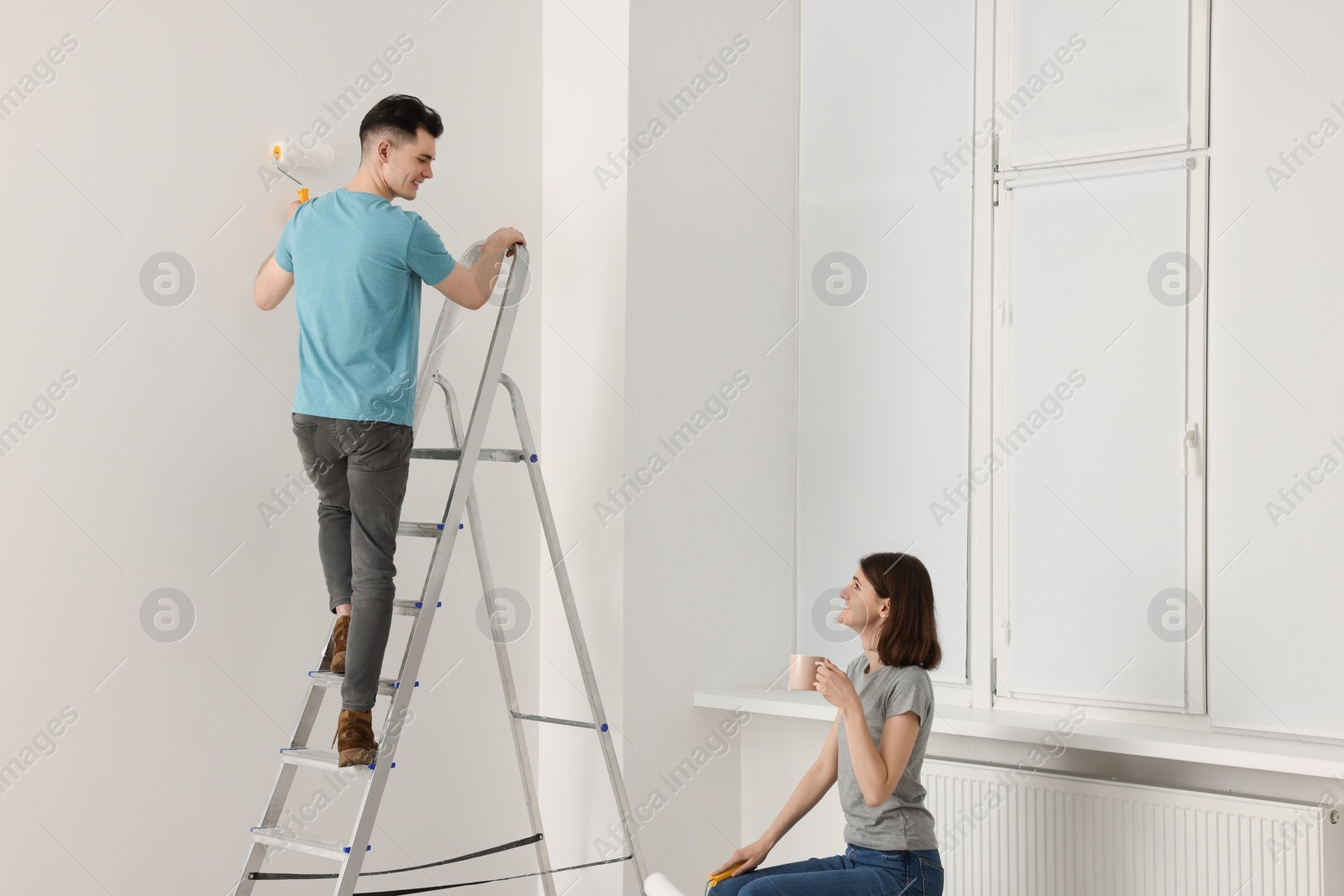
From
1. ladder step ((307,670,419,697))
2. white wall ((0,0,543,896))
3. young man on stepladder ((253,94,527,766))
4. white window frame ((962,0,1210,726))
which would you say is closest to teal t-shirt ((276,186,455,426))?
young man on stepladder ((253,94,527,766))

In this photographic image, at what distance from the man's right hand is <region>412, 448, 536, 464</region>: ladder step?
45cm

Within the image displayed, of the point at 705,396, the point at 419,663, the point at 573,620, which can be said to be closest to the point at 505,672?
the point at 573,620

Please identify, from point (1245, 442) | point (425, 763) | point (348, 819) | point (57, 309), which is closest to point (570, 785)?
point (425, 763)

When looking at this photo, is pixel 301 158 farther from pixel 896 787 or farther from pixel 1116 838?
pixel 1116 838

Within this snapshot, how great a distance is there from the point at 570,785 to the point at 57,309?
5.89 feet

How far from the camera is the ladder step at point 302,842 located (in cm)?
215

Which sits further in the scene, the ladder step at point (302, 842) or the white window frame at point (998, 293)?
the white window frame at point (998, 293)

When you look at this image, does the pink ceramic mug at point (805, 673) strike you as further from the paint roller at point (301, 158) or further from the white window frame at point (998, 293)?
the paint roller at point (301, 158)

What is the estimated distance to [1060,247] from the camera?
3.30m

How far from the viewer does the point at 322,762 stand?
2189mm

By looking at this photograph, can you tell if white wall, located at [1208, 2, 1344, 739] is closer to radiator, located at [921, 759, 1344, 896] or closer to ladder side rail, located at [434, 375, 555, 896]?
radiator, located at [921, 759, 1344, 896]

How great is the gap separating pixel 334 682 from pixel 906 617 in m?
1.19

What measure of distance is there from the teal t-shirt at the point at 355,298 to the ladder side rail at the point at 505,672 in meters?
0.42

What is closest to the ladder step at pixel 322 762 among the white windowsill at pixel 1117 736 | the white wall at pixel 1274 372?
the white windowsill at pixel 1117 736
